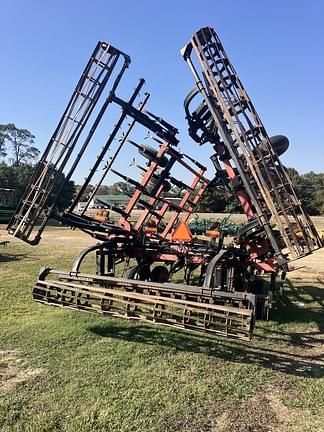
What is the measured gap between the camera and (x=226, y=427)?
11.7 ft

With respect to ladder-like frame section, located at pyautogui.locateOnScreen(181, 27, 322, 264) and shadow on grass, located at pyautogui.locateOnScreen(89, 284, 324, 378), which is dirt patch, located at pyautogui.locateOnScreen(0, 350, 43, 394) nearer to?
shadow on grass, located at pyautogui.locateOnScreen(89, 284, 324, 378)

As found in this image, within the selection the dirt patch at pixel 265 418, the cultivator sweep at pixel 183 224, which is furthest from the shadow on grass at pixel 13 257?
the dirt patch at pixel 265 418

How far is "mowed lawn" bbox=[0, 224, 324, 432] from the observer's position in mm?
3654

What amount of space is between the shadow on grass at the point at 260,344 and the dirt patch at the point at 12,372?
136 centimetres

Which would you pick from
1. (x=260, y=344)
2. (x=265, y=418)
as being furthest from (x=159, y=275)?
(x=265, y=418)

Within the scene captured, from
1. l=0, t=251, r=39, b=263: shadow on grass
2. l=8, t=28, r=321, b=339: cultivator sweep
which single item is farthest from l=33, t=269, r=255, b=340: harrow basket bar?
l=0, t=251, r=39, b=263: shadow on grass

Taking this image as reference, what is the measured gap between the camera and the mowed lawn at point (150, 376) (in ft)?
12.0

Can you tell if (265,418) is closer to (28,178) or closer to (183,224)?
(183,224)

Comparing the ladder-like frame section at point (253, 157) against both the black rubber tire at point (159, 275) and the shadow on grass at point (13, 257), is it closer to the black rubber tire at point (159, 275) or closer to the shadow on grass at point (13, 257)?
the black rubber tire at point (159, 275)

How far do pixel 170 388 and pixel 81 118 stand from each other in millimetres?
4138

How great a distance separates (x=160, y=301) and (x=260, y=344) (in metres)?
1.80

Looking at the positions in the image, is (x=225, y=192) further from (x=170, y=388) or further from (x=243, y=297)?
(x=170, y=388)

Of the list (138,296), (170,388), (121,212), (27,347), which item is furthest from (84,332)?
(121,212)

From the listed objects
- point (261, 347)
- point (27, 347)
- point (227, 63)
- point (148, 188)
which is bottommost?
point (27, 347)
